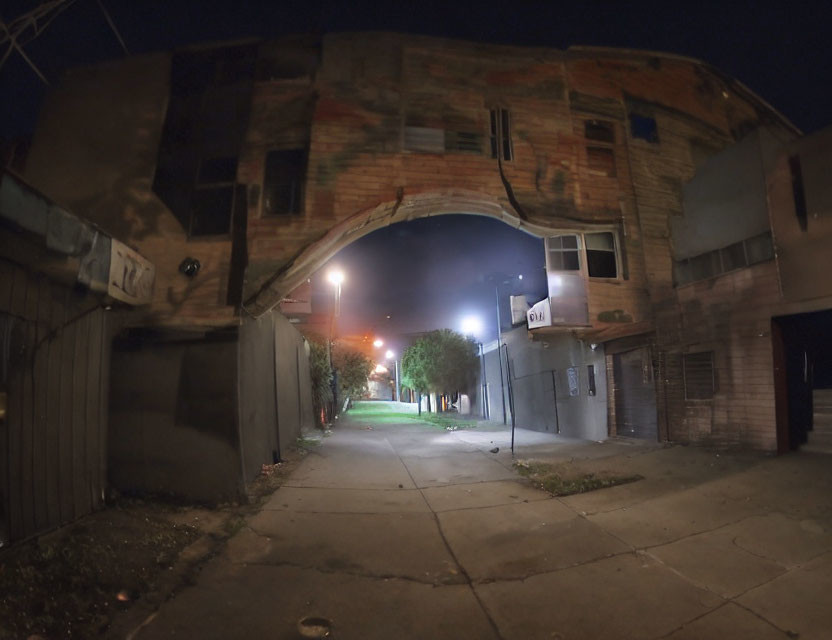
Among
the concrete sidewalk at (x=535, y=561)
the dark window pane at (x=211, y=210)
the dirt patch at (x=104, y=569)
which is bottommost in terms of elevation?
the concrete sidewalk at (x=535, y=561)

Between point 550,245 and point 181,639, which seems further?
point 550,245

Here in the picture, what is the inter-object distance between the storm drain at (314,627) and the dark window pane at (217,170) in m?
7.62

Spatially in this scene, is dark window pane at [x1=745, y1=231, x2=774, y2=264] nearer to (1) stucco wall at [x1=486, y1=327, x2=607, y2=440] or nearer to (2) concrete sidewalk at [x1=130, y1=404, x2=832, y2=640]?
(2) concrete sidewalk at [x1=130, y1=404, x2=832, y2=640]

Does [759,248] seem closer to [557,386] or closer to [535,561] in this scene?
[535,561]

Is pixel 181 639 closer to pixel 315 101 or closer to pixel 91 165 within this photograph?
pixel 91 165

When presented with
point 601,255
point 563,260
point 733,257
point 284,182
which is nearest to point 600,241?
point 601,255

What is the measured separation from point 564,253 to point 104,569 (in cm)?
1138

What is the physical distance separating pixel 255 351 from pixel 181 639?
519 centimetres

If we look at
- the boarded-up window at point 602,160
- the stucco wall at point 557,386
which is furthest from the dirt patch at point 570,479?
the boarded-up window at point 602,160

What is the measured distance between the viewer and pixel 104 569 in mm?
4184

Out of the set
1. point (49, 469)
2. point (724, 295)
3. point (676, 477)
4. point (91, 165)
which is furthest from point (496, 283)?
point (49, 469)

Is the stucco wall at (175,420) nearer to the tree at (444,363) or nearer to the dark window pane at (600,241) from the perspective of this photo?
the dark window pane at (600,241)

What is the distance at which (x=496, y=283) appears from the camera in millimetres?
23297

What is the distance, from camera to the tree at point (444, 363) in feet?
85.0
